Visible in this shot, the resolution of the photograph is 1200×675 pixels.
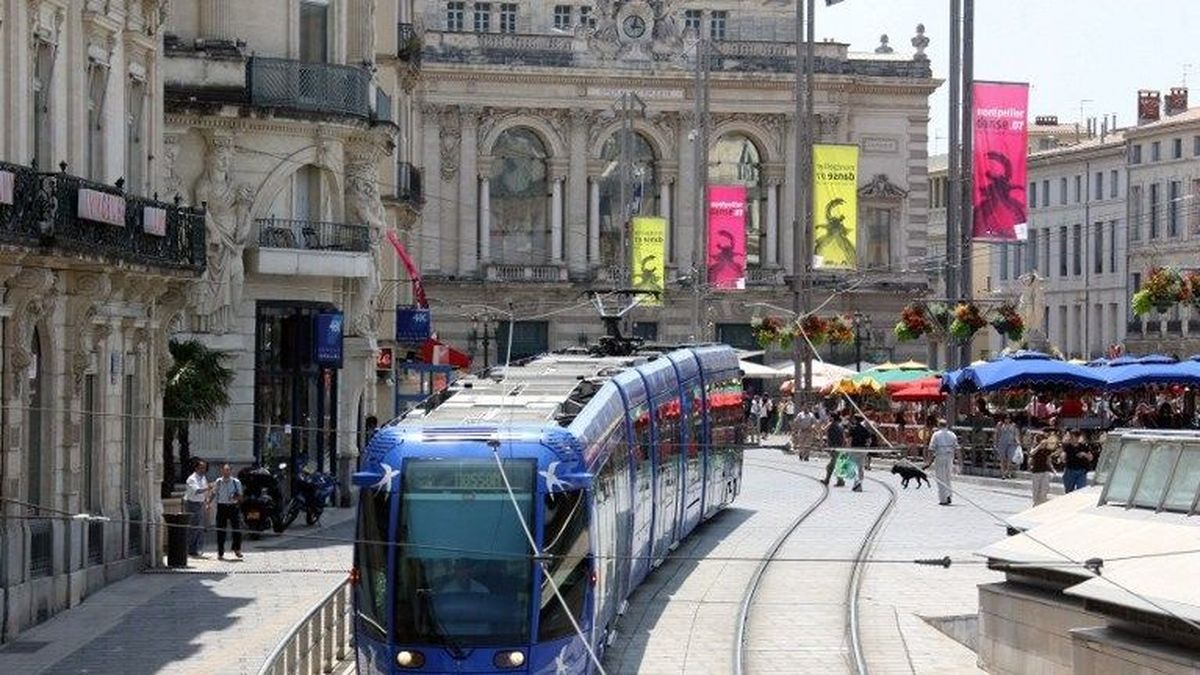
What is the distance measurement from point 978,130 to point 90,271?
22080 mm

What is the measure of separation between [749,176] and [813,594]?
252ft

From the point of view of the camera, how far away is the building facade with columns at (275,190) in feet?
163

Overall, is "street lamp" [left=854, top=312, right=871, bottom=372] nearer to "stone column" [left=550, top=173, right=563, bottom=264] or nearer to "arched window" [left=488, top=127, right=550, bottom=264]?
"stone column" [left=550, top=173, right=563, bottom=264]

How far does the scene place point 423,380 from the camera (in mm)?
69500

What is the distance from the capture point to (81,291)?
3509cm

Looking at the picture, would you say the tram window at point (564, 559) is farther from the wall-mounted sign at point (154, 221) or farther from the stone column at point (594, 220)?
the stone column at point (594, 220)

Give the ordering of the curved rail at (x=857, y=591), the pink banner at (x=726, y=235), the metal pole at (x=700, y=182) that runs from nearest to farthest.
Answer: the curved rail at (x=857, y=591) → the pink banner at (x=726, y=235) → the metal pole at (x=700, y=182)

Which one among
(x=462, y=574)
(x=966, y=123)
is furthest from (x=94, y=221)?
(x=966, y=123)

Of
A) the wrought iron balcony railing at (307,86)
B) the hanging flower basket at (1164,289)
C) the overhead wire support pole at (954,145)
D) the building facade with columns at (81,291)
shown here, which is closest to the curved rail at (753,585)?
the building facade with columns at (81,291)

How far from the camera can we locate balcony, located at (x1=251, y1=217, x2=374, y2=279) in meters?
50.3

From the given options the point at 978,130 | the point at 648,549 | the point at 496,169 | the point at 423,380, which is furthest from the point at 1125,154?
the point at 648,549

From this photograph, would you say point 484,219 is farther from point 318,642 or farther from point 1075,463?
point 318,642

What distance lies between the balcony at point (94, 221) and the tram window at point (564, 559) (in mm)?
7520

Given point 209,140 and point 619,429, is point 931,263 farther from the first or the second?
point 619,429
